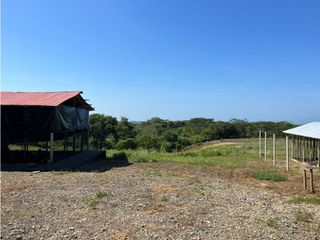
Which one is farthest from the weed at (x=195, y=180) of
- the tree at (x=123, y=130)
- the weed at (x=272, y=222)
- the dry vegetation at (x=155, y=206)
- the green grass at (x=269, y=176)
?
the tree at (x=123, y=130)

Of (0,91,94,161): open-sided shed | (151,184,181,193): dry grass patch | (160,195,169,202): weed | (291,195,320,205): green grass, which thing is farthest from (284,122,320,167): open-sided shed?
(0,91,94,161): open-sided shed

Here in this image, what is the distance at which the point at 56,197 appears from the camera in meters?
9.86

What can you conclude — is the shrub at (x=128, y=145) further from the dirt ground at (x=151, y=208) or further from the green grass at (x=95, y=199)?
the green grass at (x=95, y=199)

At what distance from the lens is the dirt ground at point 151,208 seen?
6848mm

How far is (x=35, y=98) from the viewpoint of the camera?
18.4m

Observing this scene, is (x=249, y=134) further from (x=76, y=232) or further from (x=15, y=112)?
(x=76, y=232)

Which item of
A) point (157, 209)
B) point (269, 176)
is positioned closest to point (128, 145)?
point (269, 176)

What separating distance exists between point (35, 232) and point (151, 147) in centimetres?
2808

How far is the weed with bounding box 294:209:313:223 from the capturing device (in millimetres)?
7770

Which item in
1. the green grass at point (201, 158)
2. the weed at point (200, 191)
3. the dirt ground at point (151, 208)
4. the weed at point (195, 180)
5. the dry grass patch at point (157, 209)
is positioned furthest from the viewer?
the green grass at point (201, 158)

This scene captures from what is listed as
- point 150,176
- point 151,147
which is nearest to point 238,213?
point 150,176

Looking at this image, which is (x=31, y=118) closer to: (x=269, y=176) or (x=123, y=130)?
(x=269, y=176)

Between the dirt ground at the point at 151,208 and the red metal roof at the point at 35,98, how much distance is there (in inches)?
169

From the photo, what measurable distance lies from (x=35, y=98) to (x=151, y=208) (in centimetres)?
1189
